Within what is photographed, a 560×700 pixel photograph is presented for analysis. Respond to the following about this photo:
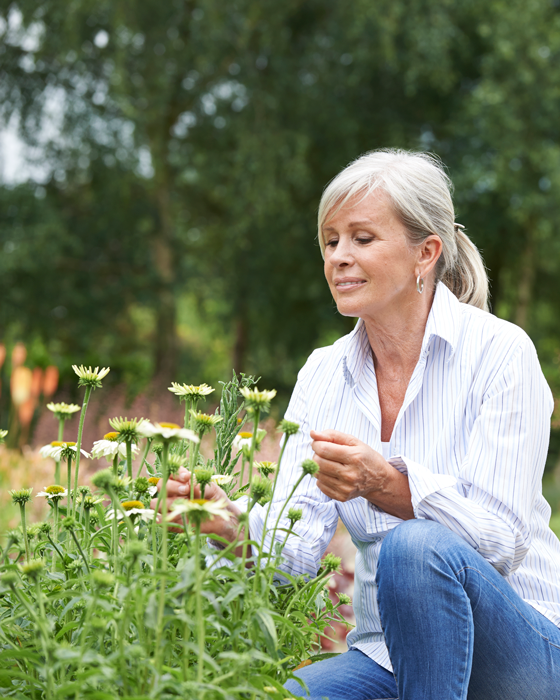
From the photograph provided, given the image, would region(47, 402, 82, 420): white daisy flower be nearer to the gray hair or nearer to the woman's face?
the woman's face

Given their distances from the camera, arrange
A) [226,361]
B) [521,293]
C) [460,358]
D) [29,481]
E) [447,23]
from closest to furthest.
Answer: [460,358] < [29,481] < [447,23] < [521,293] < [226,361]

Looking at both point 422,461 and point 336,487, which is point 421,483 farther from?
point 422,461

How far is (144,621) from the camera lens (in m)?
1.17

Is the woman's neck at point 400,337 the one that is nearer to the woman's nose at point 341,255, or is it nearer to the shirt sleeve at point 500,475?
the woman's nose at point 341,255

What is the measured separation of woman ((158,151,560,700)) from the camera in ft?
4.91

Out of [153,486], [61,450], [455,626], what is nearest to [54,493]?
[61,450]

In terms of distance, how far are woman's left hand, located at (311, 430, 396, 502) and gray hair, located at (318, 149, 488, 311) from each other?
693 mm

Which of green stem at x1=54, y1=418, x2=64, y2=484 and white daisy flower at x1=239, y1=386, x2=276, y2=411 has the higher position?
white daisy flower at x1=239, y1=386, x2=276, y2=411

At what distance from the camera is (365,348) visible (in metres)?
2.13

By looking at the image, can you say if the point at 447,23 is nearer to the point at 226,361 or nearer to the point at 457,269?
the point at 457,269

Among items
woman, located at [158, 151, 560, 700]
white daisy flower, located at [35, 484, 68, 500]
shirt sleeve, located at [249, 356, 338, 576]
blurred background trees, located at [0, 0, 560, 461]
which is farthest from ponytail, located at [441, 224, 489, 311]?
blurred background trees, located at [0, 0, 560, 461]

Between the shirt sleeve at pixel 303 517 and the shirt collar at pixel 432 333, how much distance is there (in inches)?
7.6

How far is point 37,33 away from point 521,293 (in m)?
8.10

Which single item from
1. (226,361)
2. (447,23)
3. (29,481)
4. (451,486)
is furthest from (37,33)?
(226,361)
